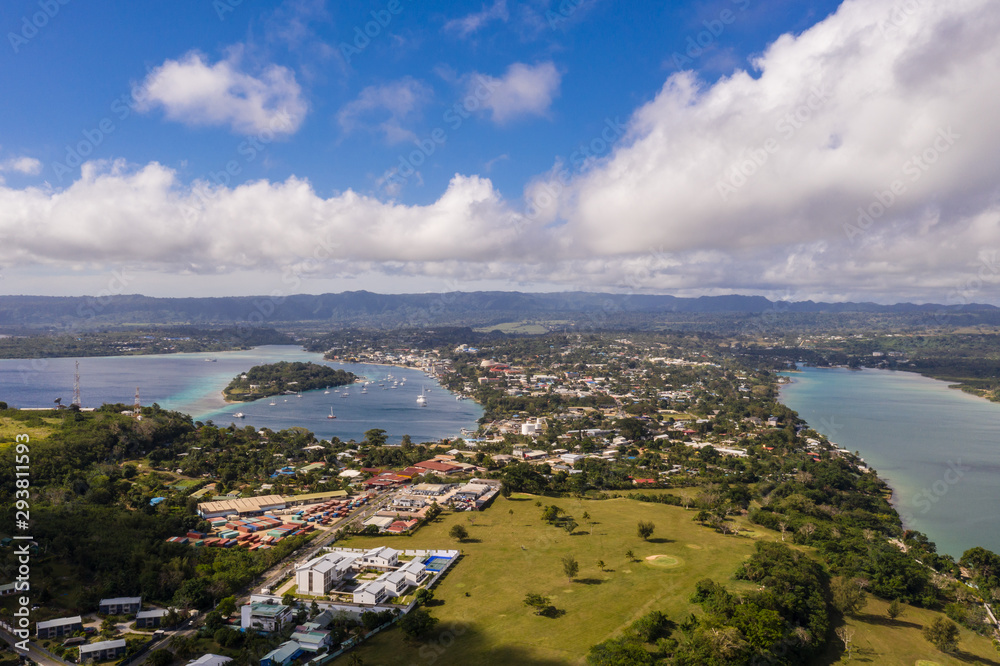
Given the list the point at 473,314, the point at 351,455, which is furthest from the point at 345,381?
the point at 473,314

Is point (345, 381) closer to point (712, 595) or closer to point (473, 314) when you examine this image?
point (712, 595)

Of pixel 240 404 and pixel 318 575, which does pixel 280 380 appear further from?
pixel 318 575

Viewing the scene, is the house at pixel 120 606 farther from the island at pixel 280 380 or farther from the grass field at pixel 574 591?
the island at pixel 280 380

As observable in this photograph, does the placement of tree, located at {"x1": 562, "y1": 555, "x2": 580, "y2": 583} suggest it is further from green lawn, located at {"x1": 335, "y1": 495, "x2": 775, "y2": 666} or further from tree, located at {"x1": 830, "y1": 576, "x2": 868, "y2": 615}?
tree, located at {"x1": 830, "y1": 576, "x2": 868, "y2": 615}

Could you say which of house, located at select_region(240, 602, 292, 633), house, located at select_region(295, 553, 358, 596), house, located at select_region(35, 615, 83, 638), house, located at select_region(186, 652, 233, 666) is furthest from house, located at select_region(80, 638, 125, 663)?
house, located at select_region(295, 553, 358, 596)

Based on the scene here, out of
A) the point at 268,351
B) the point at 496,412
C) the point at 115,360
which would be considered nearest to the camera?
the point at 496,412
